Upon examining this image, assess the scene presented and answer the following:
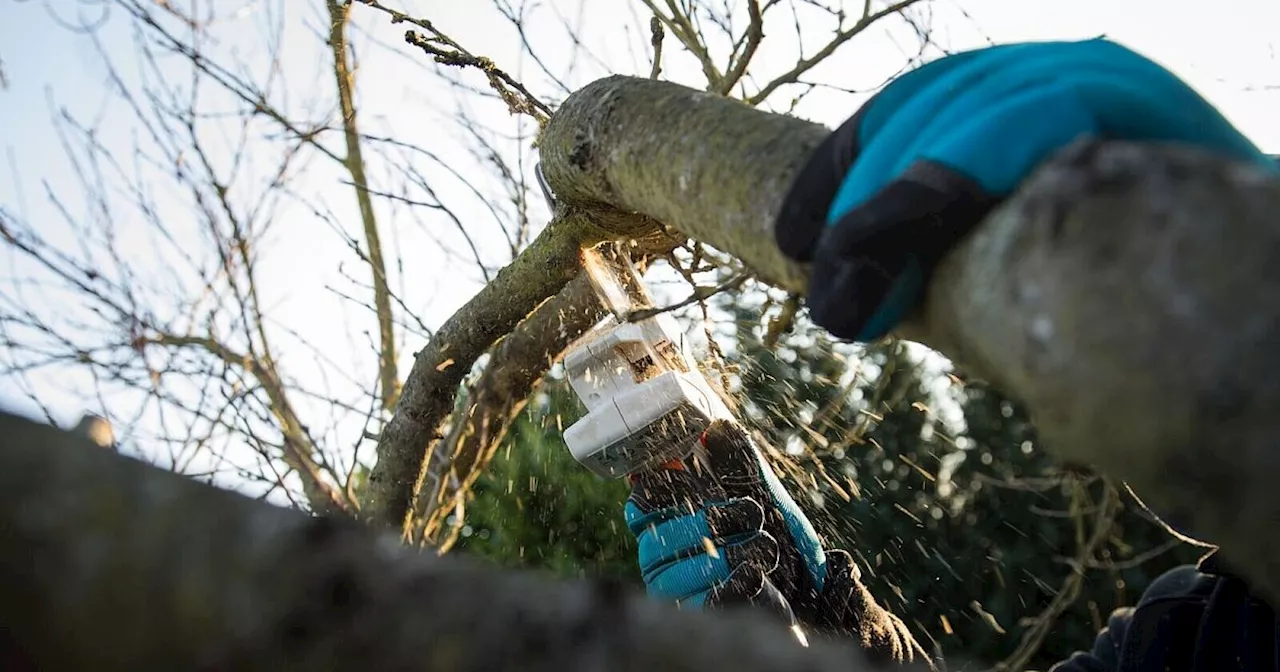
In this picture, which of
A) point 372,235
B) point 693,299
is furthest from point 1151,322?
point 372,235

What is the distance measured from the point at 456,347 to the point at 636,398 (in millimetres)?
669

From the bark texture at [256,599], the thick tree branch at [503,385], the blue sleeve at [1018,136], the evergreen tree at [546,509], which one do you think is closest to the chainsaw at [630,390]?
the thick tree branch at [503,385]

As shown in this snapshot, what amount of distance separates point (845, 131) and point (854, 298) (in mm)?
209

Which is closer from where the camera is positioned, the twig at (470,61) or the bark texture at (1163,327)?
the bark texture at (1163,327)

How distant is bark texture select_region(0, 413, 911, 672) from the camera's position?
1.17 ft

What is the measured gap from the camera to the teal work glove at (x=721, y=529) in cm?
212

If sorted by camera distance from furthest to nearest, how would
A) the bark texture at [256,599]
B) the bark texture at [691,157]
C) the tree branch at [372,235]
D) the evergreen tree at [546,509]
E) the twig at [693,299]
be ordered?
the evergreen tree at [546,509] → the tree branch at [372,235] → the twig at [693,299] → the bark texture at [691,157] → the bark texture at [256,599]

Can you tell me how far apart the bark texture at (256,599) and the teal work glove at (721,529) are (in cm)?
168

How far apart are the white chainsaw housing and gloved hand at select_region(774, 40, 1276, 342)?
1231mm

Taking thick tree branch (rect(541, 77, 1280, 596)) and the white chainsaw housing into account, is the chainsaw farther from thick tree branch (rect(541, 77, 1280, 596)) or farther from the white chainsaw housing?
thick tree branch (rect(541, 77, 1280, 596))

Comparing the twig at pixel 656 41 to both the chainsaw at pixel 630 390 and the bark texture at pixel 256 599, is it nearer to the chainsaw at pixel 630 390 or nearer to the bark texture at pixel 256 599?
the chainsaw at pixel 630 390

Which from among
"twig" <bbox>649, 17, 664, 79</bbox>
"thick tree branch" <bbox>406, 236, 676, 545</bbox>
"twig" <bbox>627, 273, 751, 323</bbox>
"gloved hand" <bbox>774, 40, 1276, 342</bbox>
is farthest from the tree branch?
"gloved hand" <bbox>774, 40, 1276, 342</bbox>

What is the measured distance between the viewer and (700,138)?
1.16 meters

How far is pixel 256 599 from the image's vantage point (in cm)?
38
